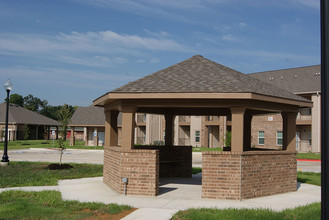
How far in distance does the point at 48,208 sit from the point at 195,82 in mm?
5922

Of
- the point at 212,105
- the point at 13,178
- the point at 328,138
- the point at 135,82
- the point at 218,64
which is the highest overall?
the point at 218,64

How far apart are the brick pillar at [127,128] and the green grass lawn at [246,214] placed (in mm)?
3435

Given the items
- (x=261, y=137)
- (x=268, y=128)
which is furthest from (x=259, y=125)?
(x=261, y=137)

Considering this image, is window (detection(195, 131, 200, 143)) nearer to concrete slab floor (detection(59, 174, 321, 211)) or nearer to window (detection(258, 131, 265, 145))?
window (detection(258, 131, 265, 145))

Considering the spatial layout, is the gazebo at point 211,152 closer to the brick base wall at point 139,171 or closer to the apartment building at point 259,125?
the brick base wall at point 139,171

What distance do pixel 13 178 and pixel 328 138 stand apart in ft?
46.9

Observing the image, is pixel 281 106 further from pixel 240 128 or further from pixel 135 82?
pixel 135 82

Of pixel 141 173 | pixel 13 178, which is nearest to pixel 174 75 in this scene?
pixel 141 173

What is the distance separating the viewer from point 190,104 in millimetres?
11781

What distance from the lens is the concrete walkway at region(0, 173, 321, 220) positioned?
962cm

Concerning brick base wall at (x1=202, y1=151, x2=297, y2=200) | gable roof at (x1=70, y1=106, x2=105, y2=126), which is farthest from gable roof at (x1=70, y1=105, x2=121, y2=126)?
brick base wall at (x1=202, y1=151, x2=297, y2=200)

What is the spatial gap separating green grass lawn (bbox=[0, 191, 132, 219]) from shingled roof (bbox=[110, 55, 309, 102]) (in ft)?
12.1

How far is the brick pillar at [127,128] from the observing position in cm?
1184

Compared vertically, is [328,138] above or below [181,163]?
above
